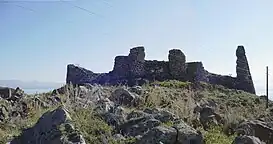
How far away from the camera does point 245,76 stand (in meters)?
37.8

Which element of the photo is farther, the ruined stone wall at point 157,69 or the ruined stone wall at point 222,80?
the ruined stone wall at point 222,80

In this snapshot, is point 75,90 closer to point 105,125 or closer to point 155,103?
point 155,103

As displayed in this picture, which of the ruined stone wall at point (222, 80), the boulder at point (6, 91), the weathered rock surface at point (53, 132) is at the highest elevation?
the ruined stone wall at point (222, 80)

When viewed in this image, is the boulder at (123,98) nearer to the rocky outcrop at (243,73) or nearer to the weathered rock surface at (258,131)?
the weathered rock surface at (258,131)

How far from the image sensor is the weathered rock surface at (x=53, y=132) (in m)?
6.06

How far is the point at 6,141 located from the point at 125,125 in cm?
194

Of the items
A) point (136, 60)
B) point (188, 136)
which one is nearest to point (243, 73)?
point (136, 60)

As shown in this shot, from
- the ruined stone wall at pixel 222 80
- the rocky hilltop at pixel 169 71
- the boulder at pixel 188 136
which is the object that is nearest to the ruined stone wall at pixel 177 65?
the rocky hilltop at pixel 169 71

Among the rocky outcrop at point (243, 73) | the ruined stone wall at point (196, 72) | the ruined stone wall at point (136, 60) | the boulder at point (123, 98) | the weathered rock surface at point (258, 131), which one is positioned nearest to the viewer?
the weathered rock surface at point (258, 131)

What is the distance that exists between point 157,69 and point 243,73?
7843 mm

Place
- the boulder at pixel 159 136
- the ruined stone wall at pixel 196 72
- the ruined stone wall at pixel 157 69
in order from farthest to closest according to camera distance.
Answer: the ruined stone wall at pixel 196 72
the ruined stone wall at pixel 157 69
the boulder at pixel 159 136

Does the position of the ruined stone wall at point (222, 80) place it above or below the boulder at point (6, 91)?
above

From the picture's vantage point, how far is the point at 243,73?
1502 inches

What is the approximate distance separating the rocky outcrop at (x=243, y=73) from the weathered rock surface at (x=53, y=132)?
104 feet
